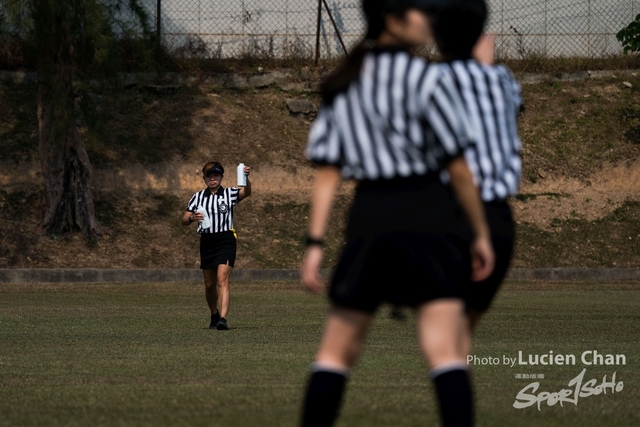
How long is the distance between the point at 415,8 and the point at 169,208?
23568 mm

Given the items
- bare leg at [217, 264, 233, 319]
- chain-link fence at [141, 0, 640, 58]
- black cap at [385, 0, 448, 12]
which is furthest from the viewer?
chain-link fence at [141, 0, 640, 58]

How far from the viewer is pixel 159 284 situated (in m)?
22.0

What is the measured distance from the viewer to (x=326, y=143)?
4.23 m

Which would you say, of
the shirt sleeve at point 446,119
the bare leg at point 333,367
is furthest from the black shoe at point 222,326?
the shirt sleeve at point 446,119

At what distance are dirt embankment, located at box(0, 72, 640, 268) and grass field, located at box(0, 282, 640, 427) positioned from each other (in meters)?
8.09

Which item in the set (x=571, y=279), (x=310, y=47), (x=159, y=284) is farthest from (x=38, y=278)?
(x=310, y=47)

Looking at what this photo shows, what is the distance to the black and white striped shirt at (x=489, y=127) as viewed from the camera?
4.71 meters

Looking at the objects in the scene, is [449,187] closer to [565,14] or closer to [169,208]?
[169,208]

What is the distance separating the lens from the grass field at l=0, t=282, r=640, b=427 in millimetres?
6184

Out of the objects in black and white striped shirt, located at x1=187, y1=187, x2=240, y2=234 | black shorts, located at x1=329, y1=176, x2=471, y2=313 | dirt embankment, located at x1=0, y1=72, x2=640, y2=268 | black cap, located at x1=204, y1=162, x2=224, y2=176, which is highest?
black shorts, located at x1=329, y1=176, x2=471, y2=313

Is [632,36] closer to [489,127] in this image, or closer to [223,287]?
[223,287]

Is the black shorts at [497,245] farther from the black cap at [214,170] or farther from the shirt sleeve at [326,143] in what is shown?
the black cap at [214,170]

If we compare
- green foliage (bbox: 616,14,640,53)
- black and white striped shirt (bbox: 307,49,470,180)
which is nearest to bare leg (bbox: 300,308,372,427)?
black and white striped shirt (bbox: 307,49,470,180)

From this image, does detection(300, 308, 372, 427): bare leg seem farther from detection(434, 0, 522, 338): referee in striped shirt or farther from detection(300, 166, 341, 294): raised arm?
detection(434, 0, 522, 338): referee in striped shirt
